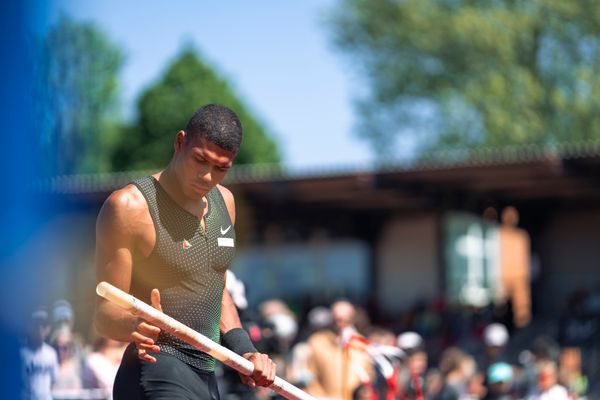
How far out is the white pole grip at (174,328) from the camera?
324cm

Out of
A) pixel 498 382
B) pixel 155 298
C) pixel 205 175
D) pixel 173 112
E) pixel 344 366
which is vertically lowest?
pixel 498 382

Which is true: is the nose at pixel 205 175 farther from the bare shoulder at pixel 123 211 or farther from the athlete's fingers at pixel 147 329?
the athlete's fingers at pixel 147 329

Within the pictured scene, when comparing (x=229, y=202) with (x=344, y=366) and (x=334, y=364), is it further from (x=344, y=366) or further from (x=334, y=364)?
(x=334, y=364)

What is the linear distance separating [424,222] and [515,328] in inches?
139

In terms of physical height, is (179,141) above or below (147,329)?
above

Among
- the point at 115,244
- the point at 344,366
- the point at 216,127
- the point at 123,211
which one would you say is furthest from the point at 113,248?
the point at 344,366

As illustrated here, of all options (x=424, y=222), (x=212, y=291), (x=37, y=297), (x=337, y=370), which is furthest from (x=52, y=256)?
(x=424, y=222)

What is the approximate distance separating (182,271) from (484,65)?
1279 inches

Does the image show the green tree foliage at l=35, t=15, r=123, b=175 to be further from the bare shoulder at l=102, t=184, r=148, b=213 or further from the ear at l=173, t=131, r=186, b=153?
the ear at l=173, t=131, r=186, b=153

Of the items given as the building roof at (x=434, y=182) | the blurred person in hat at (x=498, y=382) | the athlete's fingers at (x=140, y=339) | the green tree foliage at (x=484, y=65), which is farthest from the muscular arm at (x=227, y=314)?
the green tree foliage at (x=484, y=65)

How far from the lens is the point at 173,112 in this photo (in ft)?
140

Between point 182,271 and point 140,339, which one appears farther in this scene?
point 182,271

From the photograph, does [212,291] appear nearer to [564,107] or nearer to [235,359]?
[235,359]

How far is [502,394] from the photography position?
11117 mm
